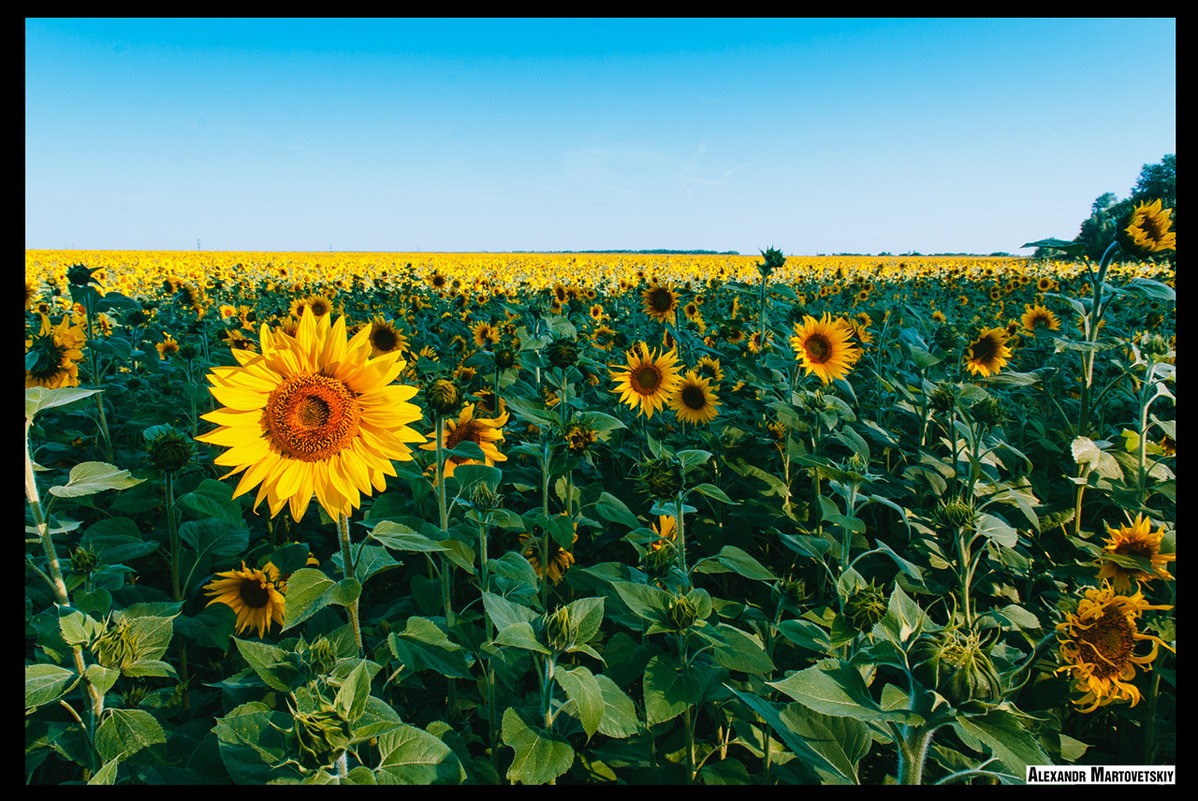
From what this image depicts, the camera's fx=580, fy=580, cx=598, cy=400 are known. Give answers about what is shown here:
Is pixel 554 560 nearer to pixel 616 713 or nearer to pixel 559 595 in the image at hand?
pixel 559 595

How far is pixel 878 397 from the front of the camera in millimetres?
4883

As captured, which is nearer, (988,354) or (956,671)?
(956,671)

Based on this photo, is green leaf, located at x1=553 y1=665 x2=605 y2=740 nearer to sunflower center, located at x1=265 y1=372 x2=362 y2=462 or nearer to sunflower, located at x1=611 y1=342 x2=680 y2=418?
sunflower center, located at x1=265 y1=372 x2=362 y2=462

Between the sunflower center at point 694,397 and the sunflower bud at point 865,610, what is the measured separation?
255 cm

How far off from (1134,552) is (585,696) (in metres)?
2.30

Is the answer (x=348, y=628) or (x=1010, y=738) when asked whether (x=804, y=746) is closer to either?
(x=1010, y=738)

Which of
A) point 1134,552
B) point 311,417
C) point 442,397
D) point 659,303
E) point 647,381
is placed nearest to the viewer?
point 311,417

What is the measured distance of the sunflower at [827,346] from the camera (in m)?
4.20

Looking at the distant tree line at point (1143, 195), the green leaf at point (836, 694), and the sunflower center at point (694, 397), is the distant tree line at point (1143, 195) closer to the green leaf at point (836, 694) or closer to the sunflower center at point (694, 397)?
the sunflower center at point (694, 397)

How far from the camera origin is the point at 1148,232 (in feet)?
10.5

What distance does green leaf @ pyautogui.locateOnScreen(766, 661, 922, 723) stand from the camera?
0.99 metres

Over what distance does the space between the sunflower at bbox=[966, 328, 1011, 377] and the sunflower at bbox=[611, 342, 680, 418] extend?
2.41 metres

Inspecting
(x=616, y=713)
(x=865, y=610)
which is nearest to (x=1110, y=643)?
(x=865, y=610)

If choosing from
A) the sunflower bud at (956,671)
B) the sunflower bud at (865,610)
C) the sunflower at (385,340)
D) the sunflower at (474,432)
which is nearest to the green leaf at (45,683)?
the sunflower at (474,432)
